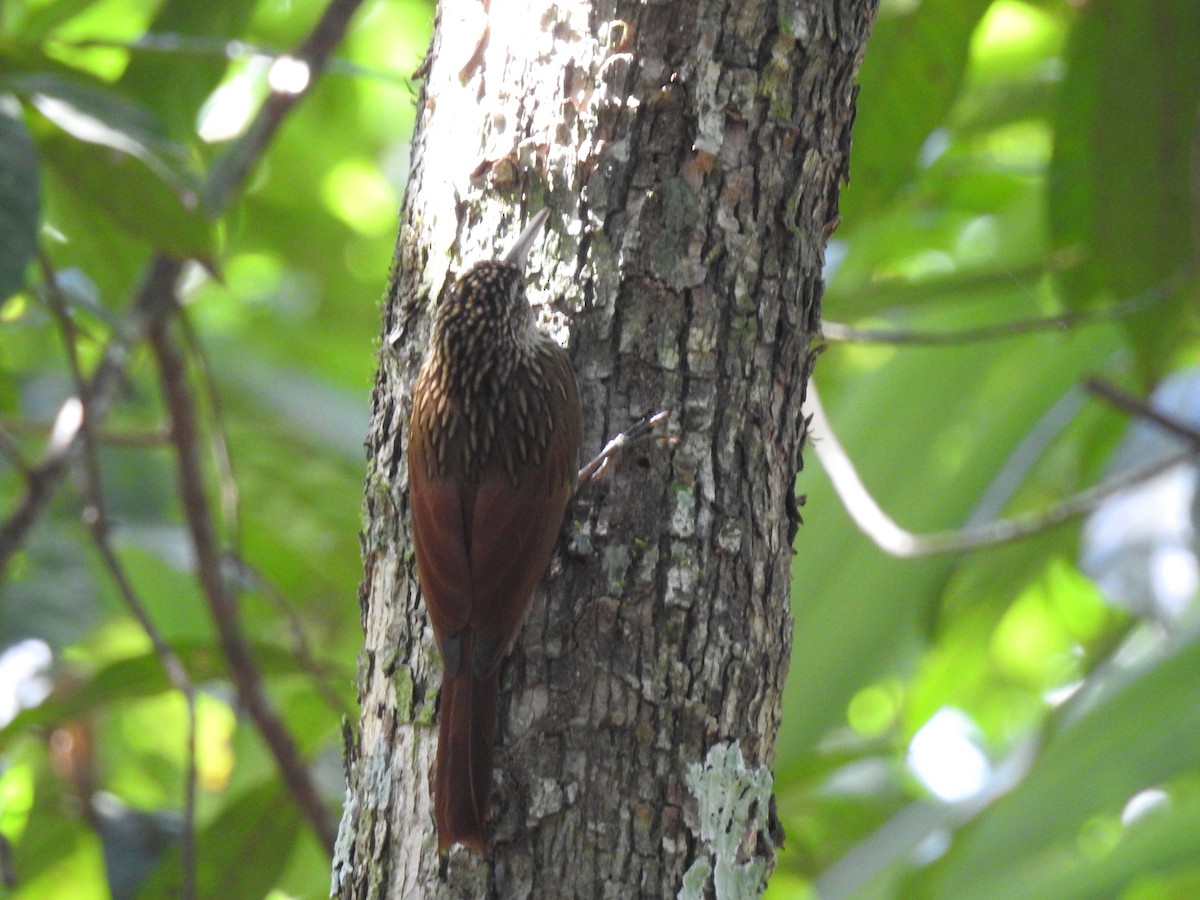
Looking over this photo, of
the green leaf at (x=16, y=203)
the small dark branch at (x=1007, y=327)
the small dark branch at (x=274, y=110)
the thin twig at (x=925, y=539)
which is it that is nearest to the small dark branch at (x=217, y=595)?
the small dark branch at (x=274, y=110)

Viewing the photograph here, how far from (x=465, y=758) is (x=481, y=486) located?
0.55m

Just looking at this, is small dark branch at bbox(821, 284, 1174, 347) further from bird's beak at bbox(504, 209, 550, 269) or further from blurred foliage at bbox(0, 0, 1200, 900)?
bird's beak at bbox(504, 209, 550, 269)

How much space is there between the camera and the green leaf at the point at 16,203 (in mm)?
2543

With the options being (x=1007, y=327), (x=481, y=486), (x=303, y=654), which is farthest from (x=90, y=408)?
(x=1007, y=327)

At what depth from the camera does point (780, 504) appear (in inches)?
81.9

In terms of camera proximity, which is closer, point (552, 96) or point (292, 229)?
point (552, 96)

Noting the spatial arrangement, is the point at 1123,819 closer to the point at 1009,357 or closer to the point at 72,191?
the point at 1009,357

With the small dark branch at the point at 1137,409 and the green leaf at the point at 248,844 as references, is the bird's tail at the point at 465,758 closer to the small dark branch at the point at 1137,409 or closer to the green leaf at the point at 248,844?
the small dark branch at the point at 1137,409

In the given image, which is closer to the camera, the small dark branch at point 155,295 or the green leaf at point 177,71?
the small dark branch at point 155,295

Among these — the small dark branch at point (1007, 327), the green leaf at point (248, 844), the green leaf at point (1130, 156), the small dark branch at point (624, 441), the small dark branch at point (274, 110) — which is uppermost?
the small dark branch at point (274, 110)

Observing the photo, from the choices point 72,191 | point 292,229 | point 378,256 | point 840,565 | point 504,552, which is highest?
point 378,256

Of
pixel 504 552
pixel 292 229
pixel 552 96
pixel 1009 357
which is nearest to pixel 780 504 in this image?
pixel 504 552

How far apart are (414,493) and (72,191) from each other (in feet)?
6.32

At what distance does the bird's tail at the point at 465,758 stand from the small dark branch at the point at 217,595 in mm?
1944
